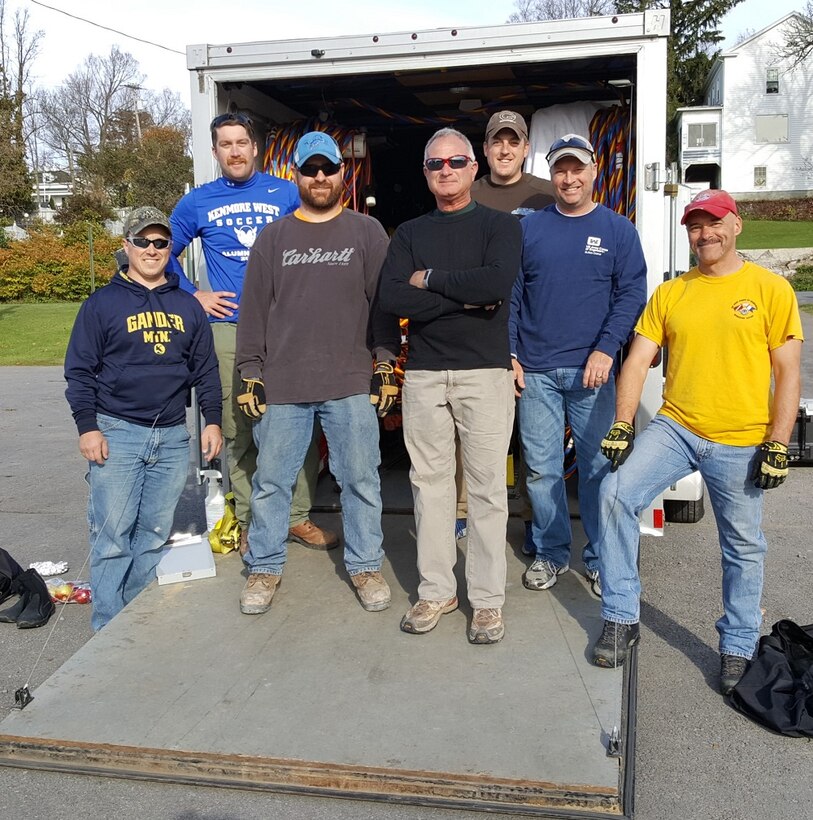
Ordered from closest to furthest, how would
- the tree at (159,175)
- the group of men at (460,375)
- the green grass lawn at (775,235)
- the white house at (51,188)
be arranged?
the group of men at (460,375), the green grass lawn at (775,235), the tree at (159,175), the white house at (51,188)

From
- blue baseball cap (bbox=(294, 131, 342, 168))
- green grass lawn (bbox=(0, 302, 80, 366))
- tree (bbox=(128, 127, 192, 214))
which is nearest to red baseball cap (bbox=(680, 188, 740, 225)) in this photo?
blue baseball cap (bbox=(294, 131, 342, 168))

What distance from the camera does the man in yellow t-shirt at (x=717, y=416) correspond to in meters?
3.33

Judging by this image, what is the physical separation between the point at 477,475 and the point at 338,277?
3.33ft

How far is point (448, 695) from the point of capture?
3223 mm

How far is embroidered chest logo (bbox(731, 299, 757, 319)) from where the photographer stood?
3328mm

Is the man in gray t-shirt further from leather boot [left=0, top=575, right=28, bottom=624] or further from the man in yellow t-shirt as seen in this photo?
leather boot [left=0, top=575, right=28, bottom=624]

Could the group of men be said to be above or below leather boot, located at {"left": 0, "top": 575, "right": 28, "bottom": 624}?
above

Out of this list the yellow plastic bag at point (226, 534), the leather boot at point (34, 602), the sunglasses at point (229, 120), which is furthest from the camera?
the yellow plastic bag at point (226, 534)

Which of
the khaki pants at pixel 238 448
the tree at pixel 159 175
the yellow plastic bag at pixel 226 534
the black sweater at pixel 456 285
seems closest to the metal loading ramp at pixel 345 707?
the yellow plastic bag at pixel 226 534

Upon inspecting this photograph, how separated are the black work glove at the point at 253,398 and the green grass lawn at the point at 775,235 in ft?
85.1

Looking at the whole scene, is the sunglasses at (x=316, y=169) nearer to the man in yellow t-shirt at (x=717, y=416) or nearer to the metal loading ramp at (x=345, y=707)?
the man in yellow t-shirt at (x=717, y=416)

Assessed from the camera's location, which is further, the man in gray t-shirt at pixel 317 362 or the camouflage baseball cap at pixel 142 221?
the man in gray t-shirt at pixel 317 362

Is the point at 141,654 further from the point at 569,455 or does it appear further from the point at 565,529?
the point at 569,455

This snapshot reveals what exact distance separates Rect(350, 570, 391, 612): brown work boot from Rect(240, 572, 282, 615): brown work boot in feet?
1.16
